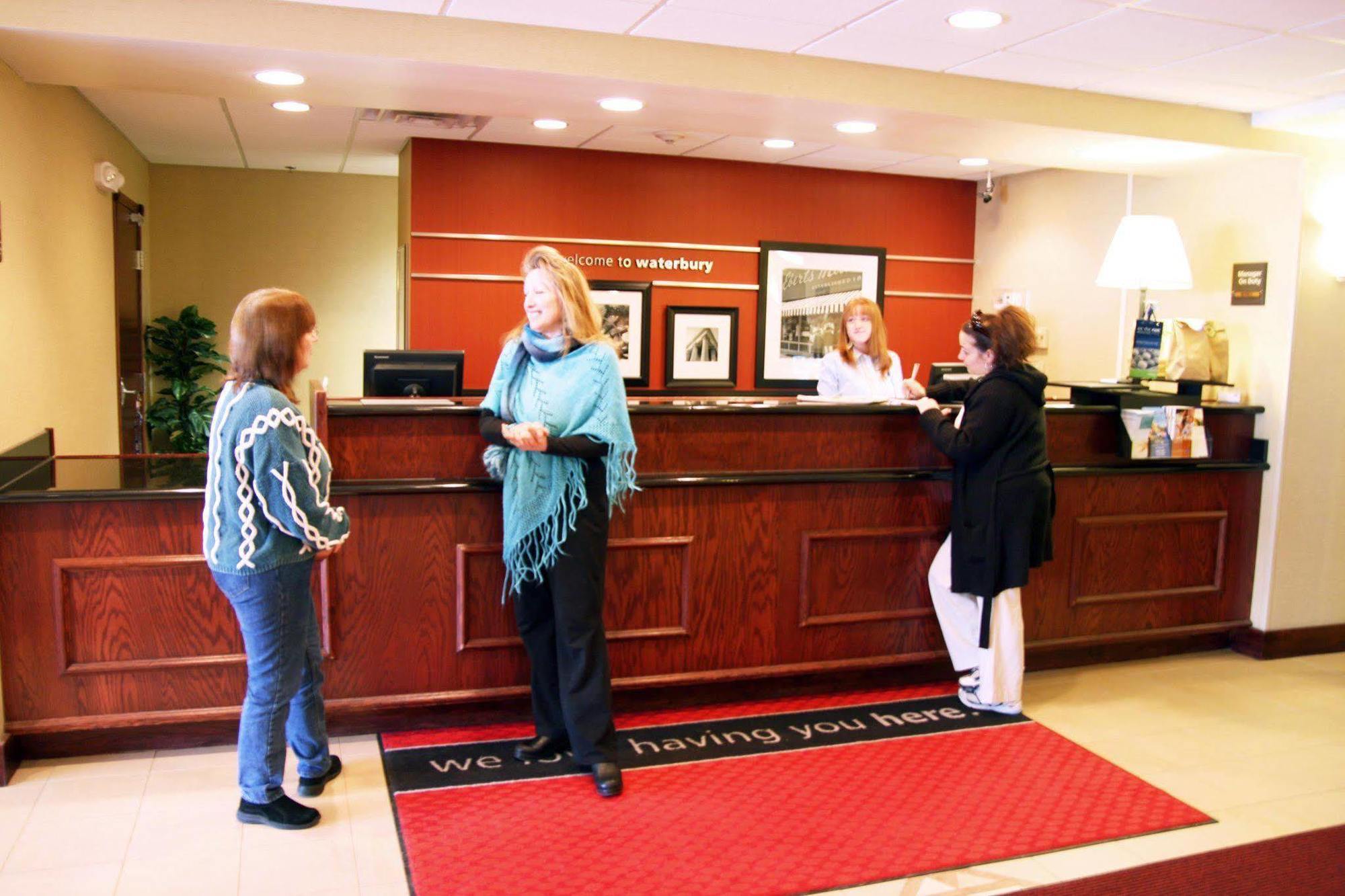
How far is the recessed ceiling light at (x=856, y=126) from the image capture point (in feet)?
14.3

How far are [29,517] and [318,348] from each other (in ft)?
17.1

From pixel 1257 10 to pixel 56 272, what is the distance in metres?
4.59

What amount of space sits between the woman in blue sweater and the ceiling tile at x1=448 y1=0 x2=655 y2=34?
3.76 feet

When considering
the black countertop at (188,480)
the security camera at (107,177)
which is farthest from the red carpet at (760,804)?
the security camera at (107,177)

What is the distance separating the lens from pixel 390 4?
10.9 ft

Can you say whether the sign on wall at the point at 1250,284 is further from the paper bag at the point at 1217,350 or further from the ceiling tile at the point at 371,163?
the ceiling tile at the point at 371,163

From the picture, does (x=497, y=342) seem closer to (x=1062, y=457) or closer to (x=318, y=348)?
(x=318, y=348)

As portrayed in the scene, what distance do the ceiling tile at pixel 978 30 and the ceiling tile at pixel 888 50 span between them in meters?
0.04

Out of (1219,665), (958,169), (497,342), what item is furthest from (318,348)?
(1219,665)

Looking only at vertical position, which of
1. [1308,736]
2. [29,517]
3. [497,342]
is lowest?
[1308,736]

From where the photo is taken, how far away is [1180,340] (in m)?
4.90

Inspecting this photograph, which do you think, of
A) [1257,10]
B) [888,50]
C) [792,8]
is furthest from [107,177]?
[1257,10]

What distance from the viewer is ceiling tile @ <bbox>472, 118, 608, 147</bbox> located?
5621 millimetres

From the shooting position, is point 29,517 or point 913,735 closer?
point 29,517
